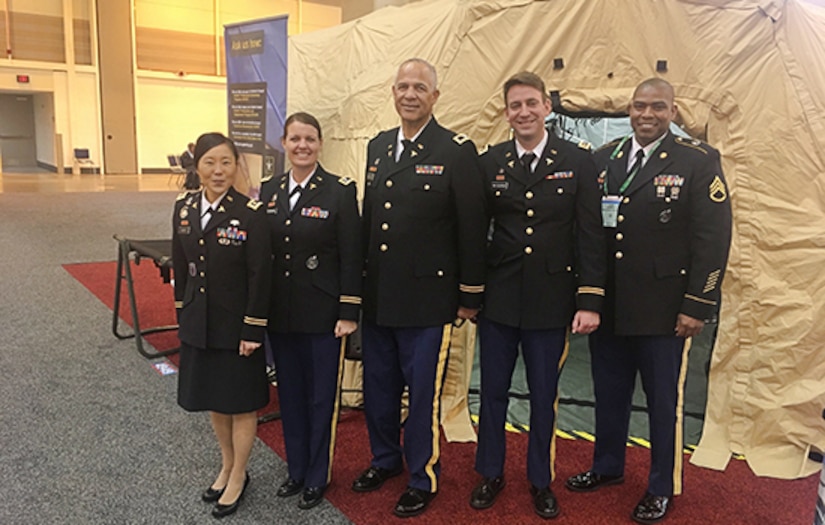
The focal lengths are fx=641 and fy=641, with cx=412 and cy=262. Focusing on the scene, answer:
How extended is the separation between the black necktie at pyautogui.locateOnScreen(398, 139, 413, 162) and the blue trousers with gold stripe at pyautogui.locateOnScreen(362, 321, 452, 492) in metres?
0.70

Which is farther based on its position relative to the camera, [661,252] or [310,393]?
[310,393]

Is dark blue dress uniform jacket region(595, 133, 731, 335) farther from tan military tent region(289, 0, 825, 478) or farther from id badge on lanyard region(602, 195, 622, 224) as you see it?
tan military tent region(289, 0, 825, 478)

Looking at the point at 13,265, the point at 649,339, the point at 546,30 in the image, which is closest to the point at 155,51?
the point at 13,265

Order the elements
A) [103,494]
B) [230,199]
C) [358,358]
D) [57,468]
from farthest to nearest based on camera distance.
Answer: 1. [358,358]
2. [57,468]
3. [103,494]
4. [230,199]

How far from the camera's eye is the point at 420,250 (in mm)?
2564

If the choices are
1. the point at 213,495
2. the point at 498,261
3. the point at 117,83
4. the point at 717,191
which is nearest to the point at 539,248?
the point at 498,261

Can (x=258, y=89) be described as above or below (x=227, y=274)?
above

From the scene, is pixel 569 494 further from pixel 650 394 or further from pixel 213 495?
pixel 213 495

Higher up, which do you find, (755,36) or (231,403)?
(755,36)

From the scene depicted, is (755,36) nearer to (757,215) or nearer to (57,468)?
(757,215)

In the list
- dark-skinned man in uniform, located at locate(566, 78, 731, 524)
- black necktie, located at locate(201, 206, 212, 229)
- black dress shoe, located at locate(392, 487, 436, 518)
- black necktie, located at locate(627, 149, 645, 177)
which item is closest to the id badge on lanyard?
dark-skinned man in uniform, located at locate(566, 78, 731, 524)

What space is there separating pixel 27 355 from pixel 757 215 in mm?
4917

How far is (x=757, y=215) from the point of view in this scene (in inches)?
135

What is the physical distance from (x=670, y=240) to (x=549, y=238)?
1.67 feet
